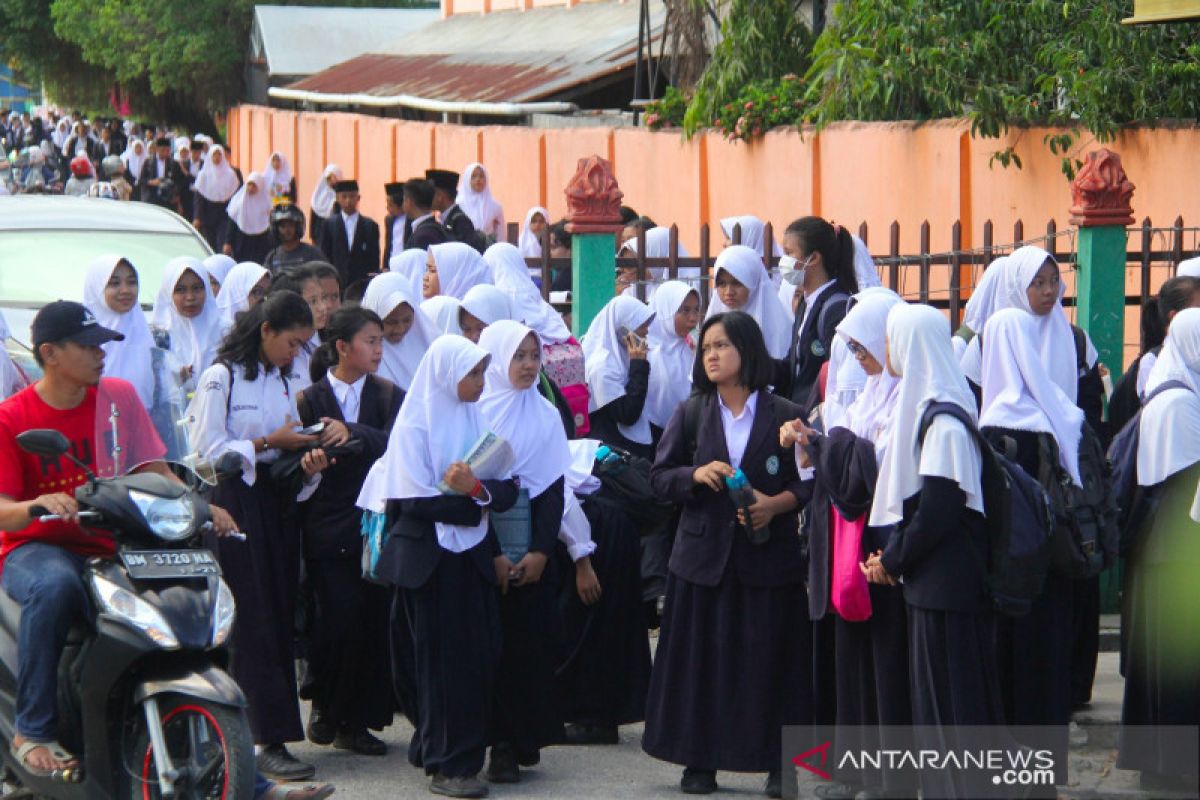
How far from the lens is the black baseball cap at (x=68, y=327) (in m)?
5.86

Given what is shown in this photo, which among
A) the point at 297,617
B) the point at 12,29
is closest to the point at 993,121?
the point at 297,617

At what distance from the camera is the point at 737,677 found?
21.5ft

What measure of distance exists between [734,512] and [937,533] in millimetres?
1028

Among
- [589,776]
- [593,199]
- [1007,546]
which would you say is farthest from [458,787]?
[593,199]

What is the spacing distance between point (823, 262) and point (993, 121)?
20.8 feet

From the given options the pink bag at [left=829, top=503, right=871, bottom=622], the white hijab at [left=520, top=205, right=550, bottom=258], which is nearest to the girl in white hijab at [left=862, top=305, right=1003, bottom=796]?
the pink bag at [left=829, top=503, right=871, bottom=622]

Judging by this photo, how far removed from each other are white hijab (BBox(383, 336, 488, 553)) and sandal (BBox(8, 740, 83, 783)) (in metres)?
1.40

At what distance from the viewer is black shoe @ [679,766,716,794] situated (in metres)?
6.62

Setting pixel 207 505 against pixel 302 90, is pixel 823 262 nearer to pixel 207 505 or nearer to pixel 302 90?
pixel 207 505

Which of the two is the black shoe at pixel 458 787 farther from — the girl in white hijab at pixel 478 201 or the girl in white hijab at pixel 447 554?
the girl in white hijab at pixel 478 201

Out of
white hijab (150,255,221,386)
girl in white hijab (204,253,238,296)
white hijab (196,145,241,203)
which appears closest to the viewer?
white hijab (150,255,221,386)

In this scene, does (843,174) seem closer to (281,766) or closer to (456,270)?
(456,270)

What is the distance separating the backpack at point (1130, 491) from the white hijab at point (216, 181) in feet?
56.3

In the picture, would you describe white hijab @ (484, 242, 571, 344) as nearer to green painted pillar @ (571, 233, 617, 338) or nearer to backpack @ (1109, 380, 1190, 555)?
green painted pillar @ (571, 233, 617, 338)
